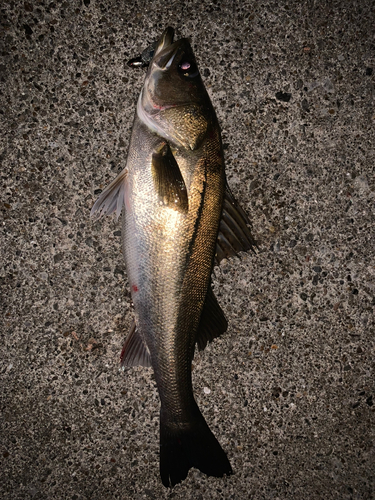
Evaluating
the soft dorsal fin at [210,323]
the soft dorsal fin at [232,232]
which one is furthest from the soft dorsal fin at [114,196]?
the soft dorsal fin at [210,323]

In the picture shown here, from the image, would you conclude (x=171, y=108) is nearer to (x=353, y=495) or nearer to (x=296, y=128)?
(x=296, y=128)

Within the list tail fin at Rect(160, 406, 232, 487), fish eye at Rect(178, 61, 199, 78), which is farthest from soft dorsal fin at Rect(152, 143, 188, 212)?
tail fin at Rect(160, 406, 232, 487)

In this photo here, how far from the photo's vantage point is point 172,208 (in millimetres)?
1609

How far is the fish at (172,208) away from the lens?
1.62m

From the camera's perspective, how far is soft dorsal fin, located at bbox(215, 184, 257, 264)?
5.94 ft

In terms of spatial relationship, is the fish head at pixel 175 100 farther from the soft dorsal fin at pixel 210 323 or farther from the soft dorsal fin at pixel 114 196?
the soft dorsal fin at pixel 210 323

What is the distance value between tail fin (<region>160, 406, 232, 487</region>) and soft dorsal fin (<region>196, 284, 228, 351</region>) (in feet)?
1.34

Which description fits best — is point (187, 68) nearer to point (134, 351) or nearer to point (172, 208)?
point (172, 208)

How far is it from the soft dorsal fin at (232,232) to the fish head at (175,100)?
38 centimetres

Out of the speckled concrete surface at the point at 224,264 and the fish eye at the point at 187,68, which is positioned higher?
the fish eye at the point at 187,68

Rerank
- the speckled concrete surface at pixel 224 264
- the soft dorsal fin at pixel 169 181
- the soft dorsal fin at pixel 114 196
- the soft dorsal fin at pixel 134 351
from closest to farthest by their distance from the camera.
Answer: the soft dorsal fin at pixel 169 181
the soft dorsal fin at pixel 114 196
the soft dorsal fin at pixel 134 351
the speckled concrete surface at pixel 224 264

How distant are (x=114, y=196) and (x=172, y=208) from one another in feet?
1.12

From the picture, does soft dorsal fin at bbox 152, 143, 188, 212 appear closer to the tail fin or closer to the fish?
the fish

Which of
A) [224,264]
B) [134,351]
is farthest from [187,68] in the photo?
[134,351]
